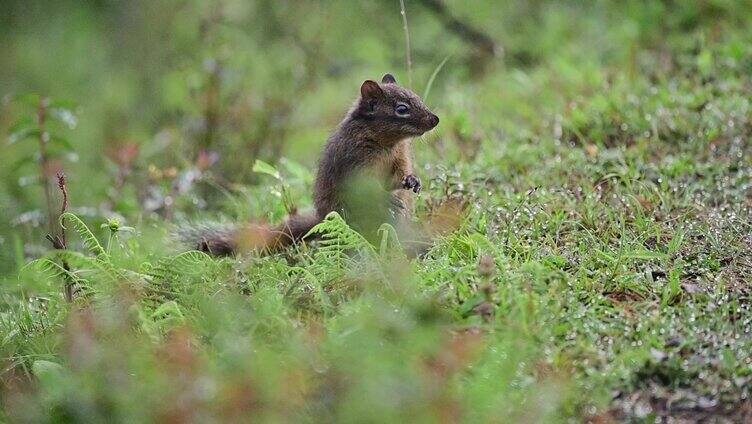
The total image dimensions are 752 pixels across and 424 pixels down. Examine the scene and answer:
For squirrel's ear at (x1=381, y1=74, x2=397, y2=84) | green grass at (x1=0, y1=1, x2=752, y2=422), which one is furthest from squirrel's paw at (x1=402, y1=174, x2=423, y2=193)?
squirrel's ear at (x1=381, y1=74, x2=397, y2=84)

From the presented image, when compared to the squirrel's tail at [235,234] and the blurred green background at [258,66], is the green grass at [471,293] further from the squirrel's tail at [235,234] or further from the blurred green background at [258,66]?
the blurred green background at [258,66]

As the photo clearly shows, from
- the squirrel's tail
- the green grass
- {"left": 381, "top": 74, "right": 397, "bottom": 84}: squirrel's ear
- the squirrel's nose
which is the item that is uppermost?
{"left": 381, "top": 74, "right": 397, "bottom": 84}: squirrel's ear

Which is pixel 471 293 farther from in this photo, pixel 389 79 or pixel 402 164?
pixel 389 79

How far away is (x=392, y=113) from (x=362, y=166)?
0.33 metres

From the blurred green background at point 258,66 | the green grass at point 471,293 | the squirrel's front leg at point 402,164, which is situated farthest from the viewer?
the blurred green background at point 258,66

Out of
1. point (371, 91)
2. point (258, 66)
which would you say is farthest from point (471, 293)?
point (258, 66)

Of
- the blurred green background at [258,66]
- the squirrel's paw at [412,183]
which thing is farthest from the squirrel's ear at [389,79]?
the blurred green background at [258,66]

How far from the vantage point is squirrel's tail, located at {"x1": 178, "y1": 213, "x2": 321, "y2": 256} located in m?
4.94

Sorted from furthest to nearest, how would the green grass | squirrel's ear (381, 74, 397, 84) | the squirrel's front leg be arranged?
squirrel's ear (381, 74, 397, 84)
the squirrel's front leg
the green grass

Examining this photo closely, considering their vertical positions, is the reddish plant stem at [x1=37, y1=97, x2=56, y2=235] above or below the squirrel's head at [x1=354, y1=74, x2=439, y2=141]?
below

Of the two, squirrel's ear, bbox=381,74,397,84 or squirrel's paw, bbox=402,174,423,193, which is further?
squirrel's ear, bbox=381,74,397,84

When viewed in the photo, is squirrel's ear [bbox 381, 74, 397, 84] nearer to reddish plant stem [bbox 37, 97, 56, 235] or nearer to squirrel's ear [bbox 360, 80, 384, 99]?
squirrel's ear [bbox 360, 80, 384, 99]

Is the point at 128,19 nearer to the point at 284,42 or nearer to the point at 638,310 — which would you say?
the point at 284,42

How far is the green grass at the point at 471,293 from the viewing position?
3.09 m
